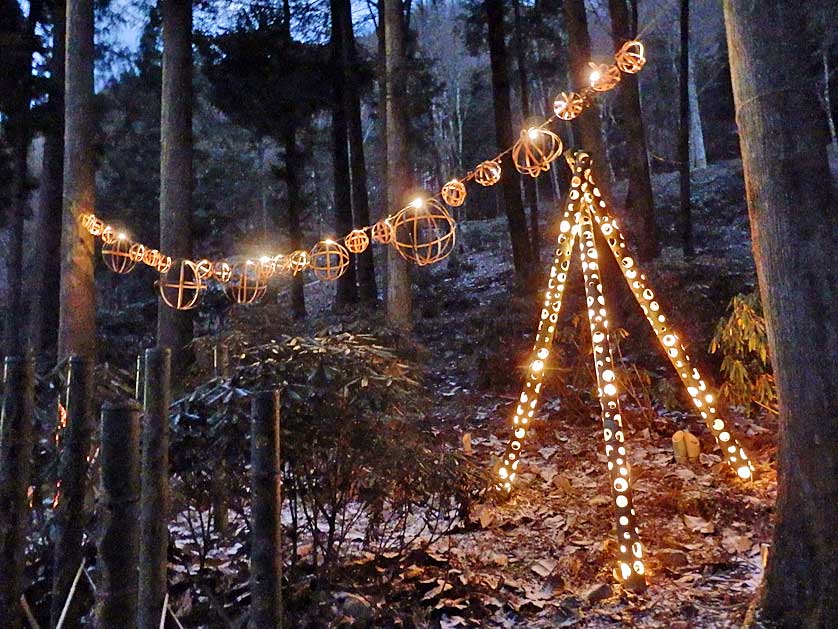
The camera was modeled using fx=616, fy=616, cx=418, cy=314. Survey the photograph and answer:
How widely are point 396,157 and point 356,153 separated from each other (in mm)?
6718

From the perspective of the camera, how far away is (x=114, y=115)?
22.4m

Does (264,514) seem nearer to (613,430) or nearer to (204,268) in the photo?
(613,430)

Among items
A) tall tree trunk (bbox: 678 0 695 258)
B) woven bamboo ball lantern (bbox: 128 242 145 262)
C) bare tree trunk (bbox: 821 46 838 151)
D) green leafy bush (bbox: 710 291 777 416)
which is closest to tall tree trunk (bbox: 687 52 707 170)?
bare tree trunk (bbox: 821 46 838 151)

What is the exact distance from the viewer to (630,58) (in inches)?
166

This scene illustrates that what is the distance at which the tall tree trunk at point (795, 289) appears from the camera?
9.43 feet

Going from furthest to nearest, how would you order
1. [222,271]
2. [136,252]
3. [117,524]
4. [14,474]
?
[136,252] → [222,271] → [14,474] → [117,524]

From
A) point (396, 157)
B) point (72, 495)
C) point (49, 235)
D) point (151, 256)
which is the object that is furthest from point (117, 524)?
point (49, 235)

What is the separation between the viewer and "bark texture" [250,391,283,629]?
2562mm

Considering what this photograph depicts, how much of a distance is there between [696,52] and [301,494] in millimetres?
32798

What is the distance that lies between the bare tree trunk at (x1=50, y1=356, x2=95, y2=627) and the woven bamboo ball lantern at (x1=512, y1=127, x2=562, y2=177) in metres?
3.39

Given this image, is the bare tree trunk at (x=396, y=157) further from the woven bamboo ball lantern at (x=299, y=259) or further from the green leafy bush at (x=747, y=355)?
the green leafy bush at (x=747, y=355)

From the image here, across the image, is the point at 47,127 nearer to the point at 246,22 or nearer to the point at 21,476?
the point at 246,22

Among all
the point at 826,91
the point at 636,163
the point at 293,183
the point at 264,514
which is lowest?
the point at 264,514

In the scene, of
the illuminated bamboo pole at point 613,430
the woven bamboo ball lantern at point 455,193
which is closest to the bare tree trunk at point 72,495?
the illuminated bamboo pole at point 613,430
